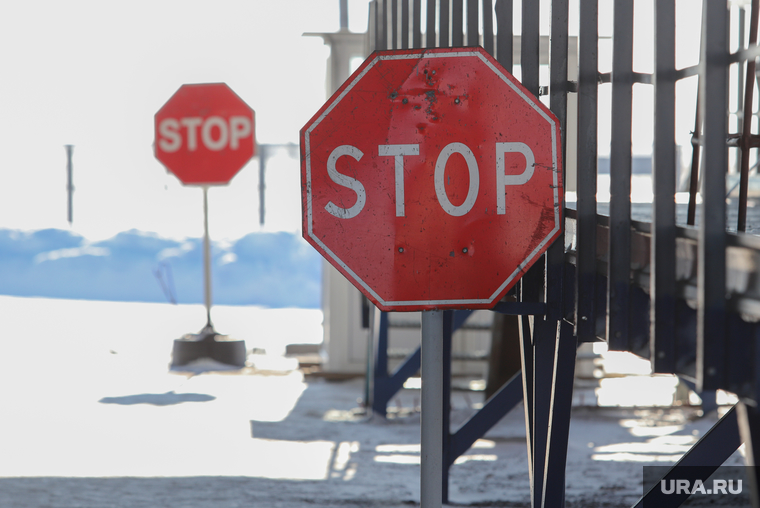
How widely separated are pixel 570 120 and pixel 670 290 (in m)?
7.40

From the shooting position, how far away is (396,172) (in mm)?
2396

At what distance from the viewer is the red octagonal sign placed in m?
2.39

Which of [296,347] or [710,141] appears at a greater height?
[710,141]

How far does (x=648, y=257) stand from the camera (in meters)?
2.51

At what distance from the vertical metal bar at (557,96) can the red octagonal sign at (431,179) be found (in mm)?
642

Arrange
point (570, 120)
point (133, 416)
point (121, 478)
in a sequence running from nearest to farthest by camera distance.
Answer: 1. point (121, 478)
2. point (133, 416)
3. point (570, 120)

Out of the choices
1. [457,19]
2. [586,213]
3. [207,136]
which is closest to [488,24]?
[457,19]

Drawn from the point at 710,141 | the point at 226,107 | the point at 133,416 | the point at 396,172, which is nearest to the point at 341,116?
the point at 396,172

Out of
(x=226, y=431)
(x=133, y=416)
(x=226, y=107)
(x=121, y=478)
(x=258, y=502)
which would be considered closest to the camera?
(x=258, y=502)

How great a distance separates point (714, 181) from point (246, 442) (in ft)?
17.2

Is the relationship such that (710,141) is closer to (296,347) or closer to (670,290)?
(670,290)

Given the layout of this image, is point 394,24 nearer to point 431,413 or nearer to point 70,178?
point 431,413

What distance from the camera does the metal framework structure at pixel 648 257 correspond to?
2.02m

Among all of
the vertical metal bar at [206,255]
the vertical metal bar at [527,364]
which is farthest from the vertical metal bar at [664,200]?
the vertical metal bar at [206,255]
